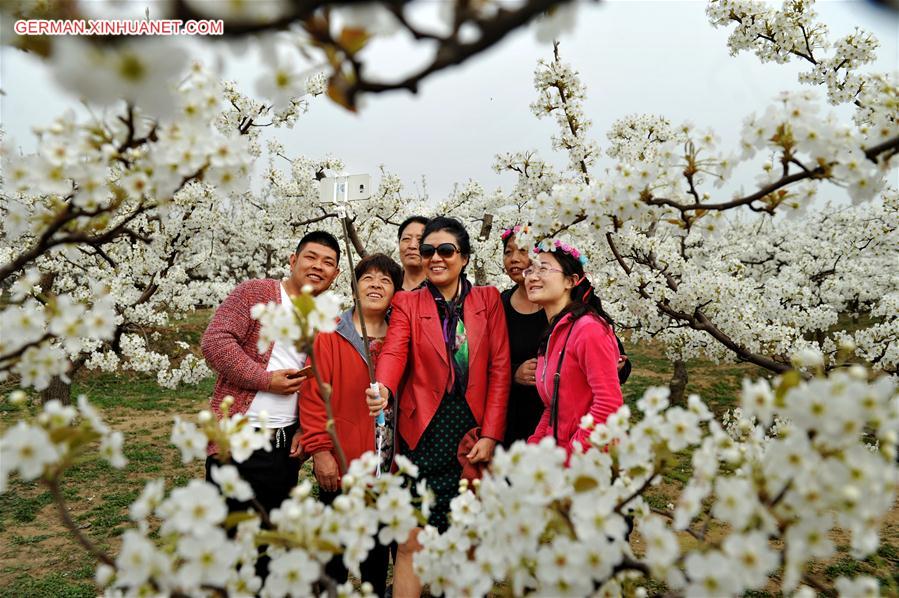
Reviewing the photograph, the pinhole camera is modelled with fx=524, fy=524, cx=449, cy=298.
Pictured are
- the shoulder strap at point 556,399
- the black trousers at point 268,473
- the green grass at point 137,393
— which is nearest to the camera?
the shoulder strap at point 556,399

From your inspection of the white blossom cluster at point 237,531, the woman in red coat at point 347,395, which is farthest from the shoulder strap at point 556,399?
the white blossom cluster at point 237,531

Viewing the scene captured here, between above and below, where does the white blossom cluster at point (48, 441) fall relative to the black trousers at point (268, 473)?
above

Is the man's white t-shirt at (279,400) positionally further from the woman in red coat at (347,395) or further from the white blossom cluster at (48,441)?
the white blossom cluster at (48,441)

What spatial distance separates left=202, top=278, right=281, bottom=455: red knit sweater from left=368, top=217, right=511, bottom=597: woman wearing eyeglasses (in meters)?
0.65

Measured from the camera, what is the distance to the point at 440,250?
9.25 feet

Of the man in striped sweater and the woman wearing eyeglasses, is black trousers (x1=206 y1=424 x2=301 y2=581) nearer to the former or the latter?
the man in striped sweater

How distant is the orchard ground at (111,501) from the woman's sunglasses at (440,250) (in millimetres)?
1585

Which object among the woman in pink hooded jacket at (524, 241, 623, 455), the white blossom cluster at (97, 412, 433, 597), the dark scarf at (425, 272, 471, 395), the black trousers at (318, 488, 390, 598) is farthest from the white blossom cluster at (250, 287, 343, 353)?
the black trousers at (318, 488, 390, 598)

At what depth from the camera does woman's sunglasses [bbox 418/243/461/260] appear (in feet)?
9.24

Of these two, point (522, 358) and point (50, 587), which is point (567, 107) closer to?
point (522, 358)

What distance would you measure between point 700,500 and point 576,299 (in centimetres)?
159

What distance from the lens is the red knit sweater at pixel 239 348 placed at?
8.68 ft

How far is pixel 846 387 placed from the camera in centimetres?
87

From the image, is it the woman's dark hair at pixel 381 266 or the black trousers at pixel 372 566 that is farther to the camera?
the woman's dark hair at pixel 381 266
